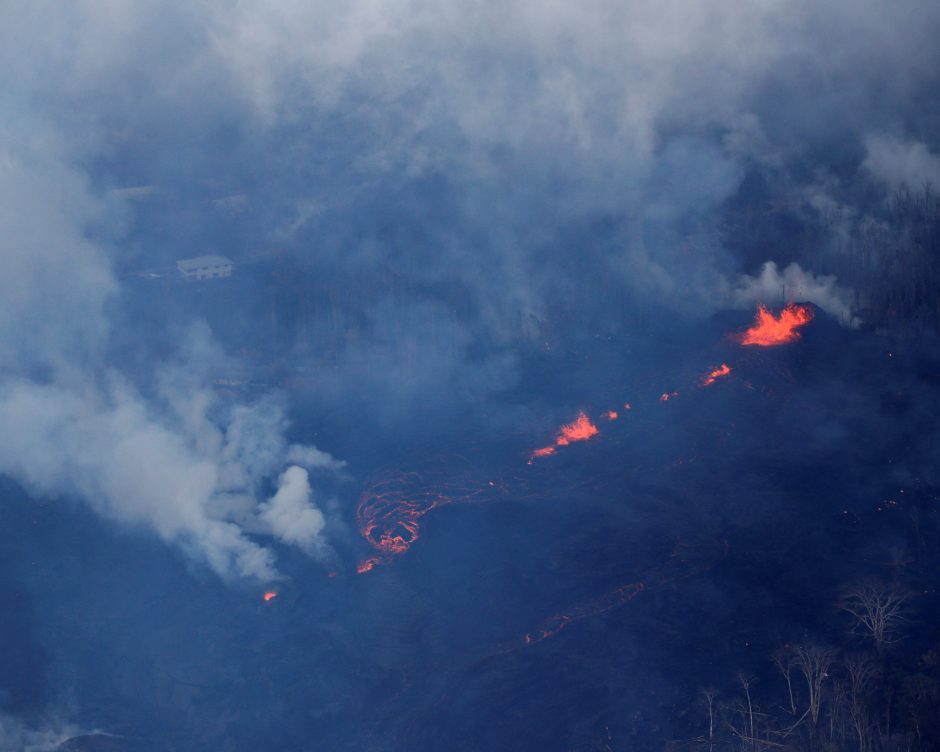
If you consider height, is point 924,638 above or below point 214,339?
below

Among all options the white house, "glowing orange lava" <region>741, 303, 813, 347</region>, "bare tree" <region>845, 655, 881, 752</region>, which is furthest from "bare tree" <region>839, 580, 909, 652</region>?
the white house

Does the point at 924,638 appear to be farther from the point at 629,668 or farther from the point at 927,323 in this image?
the point at 927,323

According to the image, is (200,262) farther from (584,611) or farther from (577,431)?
(584,611)

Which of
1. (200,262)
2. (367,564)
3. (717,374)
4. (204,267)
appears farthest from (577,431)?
(200,262)

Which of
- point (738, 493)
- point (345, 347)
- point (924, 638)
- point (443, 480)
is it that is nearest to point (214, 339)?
point (345, 347)

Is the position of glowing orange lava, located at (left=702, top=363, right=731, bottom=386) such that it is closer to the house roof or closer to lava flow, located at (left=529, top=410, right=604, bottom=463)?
lava flow, located at (left=529, top=410, right=604, bottom=463)

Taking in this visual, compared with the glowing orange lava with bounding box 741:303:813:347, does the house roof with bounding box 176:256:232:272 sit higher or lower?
higher
